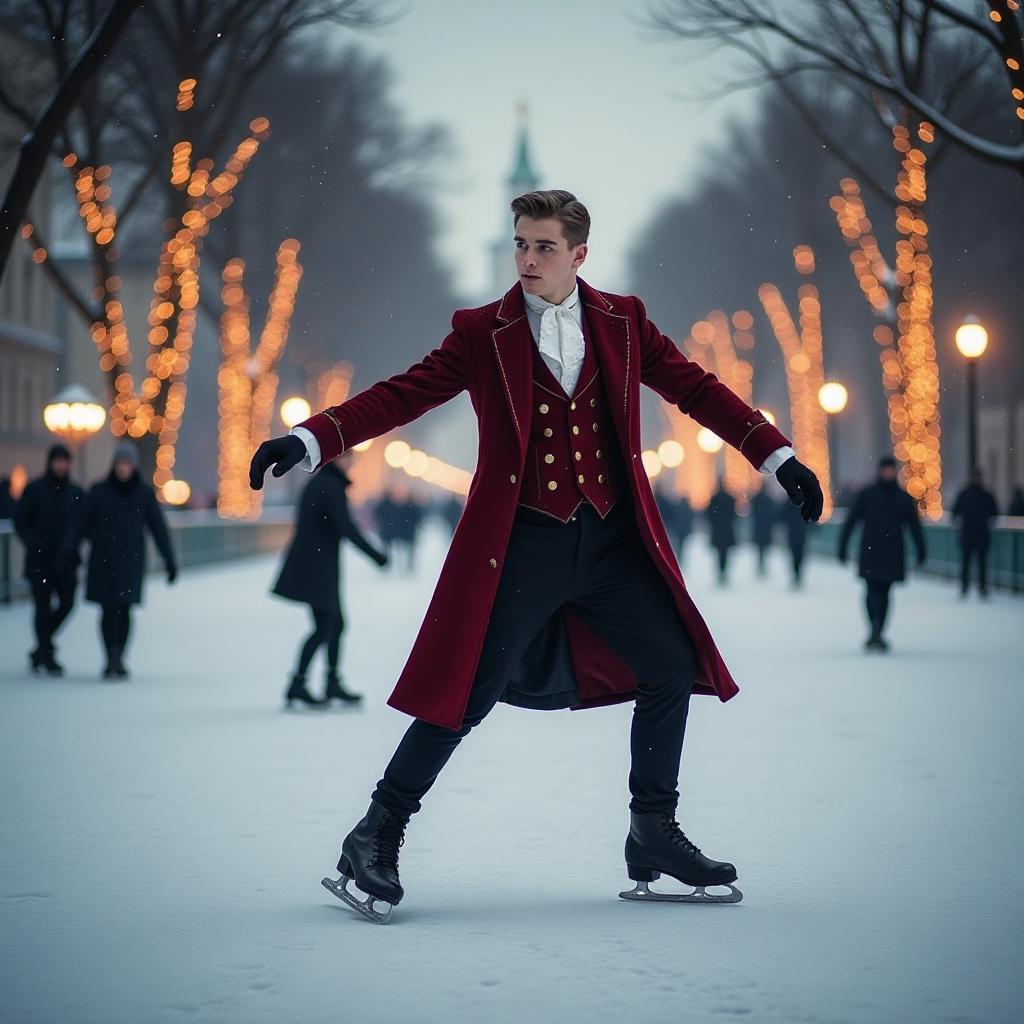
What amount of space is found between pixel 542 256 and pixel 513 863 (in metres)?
1.92

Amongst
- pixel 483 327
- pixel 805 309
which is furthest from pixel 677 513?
pixel 483 327

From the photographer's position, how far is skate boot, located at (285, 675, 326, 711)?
35.6 ft

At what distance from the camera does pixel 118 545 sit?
12.6 metres

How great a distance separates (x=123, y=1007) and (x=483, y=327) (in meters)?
1.94

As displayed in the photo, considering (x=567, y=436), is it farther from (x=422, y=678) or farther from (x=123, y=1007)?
(x=123, y=1007)

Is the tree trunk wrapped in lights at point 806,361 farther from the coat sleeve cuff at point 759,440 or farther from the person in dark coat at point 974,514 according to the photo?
the coat sleeve cuff at point 759,440

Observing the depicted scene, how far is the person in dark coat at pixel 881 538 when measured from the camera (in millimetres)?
14242

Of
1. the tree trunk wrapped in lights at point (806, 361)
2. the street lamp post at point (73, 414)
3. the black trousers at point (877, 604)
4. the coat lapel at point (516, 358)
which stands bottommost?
the black trousers at point (877, 604)

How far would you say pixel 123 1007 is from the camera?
415 centimetres

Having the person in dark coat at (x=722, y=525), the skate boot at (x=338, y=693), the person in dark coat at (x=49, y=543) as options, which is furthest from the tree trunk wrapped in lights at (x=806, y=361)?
the skate boot at (x=338, y=693)

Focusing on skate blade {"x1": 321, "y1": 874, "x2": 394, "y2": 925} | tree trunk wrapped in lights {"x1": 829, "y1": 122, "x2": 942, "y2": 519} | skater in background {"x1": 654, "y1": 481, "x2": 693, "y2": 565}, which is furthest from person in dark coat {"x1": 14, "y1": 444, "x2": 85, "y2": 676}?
skater in background {"x1": 654, "y1": 481, "x2": 693, "y2": 565}

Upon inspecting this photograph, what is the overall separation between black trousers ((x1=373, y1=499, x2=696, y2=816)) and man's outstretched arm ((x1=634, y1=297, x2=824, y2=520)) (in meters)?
0.36

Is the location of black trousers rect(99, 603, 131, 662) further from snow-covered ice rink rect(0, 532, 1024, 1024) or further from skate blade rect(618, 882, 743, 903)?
skate blade rect(618, 882, 743, 903)

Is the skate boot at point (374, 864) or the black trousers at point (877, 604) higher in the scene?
the black trousers at point (877, 604)
